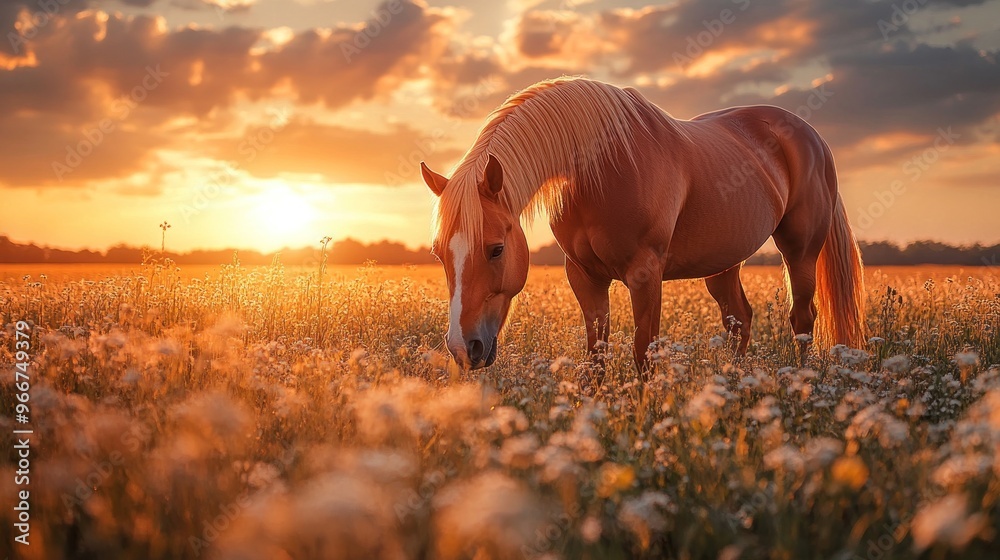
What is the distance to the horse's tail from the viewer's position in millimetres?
6668

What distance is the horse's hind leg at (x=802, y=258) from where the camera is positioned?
664 centimetres

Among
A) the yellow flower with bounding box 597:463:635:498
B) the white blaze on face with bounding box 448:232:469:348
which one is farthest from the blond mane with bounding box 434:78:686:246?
the yellow flower with bounding box 597:463:635:498

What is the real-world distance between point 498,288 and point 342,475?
2.63 meters

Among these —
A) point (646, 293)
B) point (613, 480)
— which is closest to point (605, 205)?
point (646, 293)

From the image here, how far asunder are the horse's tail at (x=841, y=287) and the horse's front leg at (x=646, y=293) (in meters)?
3.05

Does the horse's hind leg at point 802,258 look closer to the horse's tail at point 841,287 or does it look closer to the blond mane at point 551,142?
the horse's tail at point 841,287

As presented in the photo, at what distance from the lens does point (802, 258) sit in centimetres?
674

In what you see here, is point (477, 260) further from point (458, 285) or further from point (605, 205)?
point (605, 205)

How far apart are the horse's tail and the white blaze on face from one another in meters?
4.68

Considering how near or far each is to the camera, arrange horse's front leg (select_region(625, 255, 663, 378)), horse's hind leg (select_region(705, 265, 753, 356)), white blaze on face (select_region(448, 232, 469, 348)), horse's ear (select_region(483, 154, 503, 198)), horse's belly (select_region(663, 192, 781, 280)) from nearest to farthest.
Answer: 1. white blaze on face (select_region(448, 232, 469, 348))
2. horse's ear (select_region(483, 154, 503, 198))
3. horse's front leg (select_region(625, 255, 663, 378))
4. horse's belly (select_region(663, 192, 781, 280))
5. horse's hind leg (select_region(705, 265, 753, 356))

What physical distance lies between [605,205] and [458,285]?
141 cm

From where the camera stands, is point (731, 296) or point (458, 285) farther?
point (731, 296)

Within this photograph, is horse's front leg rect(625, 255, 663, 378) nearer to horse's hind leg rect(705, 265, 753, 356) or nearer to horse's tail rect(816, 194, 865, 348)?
horse's hind leg rect(705, 265, 753, 356)

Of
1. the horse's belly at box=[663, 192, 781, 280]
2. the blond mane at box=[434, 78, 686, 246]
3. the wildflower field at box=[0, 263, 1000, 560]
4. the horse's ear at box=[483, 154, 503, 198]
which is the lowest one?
the wildflower field at box=[0, 263, 1000, 560]
